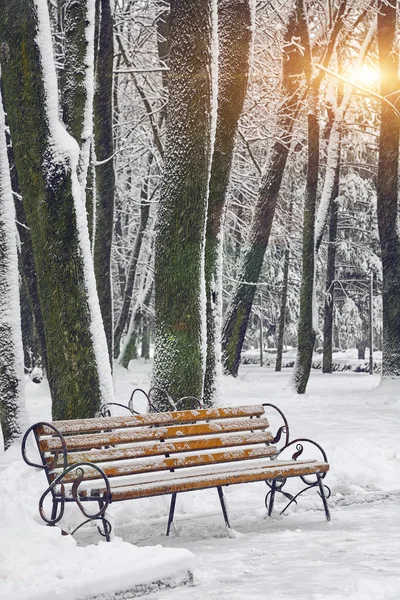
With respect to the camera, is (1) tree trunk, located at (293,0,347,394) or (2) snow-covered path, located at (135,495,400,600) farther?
(1) tree trunk, located at (293,0,347,394)

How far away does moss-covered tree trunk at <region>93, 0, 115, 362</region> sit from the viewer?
11719 millimetres

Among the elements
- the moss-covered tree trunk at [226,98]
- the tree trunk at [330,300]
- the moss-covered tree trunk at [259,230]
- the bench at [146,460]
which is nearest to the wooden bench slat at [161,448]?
the bench at [146,460]

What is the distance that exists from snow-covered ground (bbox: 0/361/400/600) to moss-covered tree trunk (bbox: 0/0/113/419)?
1.10 metres

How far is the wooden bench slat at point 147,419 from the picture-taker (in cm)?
517

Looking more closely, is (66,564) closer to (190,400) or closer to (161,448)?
(161,448)

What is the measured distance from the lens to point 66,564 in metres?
3.68

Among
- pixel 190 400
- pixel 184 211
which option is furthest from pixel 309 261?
pixel 190 400

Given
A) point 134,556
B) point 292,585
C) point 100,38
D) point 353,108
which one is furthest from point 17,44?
point 353,108

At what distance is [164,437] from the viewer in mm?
5574

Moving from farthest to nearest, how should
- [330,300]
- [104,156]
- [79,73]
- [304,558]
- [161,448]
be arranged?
1. [330,300]
2. [104,156]
3. [79,73]
4. [161,448]
5. [304,558]

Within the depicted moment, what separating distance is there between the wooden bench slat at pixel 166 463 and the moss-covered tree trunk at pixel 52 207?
1.34 m

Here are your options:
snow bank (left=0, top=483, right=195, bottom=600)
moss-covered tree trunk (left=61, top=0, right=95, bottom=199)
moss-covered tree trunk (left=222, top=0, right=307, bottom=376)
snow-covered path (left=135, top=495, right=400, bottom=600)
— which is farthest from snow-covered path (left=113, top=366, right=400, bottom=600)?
moss-covered tree trunk (left=222, top=0, right=307, bottom=376)

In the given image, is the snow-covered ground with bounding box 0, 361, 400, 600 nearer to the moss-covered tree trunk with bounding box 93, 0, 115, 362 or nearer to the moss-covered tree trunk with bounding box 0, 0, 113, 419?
the moss-covered tree trunk with bounding box 0, 0, 113, 419

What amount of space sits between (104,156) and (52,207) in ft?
20.1
